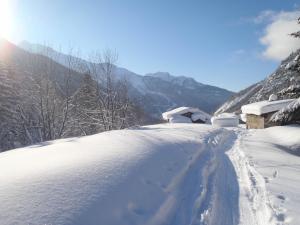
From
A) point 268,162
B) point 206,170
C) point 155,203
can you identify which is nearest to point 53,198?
point 155,203

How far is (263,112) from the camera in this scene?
29969 mm

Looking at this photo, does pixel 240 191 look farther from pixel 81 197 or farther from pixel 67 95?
pixel 67 95

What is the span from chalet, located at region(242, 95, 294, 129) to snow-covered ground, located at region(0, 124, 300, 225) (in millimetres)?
21069

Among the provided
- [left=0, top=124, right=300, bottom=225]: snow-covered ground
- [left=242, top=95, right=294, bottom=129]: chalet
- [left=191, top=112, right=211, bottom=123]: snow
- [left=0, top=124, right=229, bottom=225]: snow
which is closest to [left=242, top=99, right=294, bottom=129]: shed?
[left=242, top=95, right=294, bottom=129]: chalet

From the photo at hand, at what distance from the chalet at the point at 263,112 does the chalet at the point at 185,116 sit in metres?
16.9

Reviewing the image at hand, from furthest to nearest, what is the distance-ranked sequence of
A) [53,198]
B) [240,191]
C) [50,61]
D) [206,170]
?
[50,61] → [206,170] → [240,191] → [53,198]

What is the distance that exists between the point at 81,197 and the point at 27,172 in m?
1.62

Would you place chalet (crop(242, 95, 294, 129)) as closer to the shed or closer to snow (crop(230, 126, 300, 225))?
the shed

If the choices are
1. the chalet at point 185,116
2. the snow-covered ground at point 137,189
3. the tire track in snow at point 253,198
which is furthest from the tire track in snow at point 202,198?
the chalet at point 185,116

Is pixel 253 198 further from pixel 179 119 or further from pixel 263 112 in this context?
pixel 179 119

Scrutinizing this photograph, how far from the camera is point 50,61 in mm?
26891

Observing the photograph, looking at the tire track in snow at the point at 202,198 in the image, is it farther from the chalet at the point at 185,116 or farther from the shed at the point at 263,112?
the chalet at the point at 185,116

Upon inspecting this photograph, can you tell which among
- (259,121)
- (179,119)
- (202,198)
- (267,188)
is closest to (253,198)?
(267,188)

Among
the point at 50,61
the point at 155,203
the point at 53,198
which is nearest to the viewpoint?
the point at 53,198
